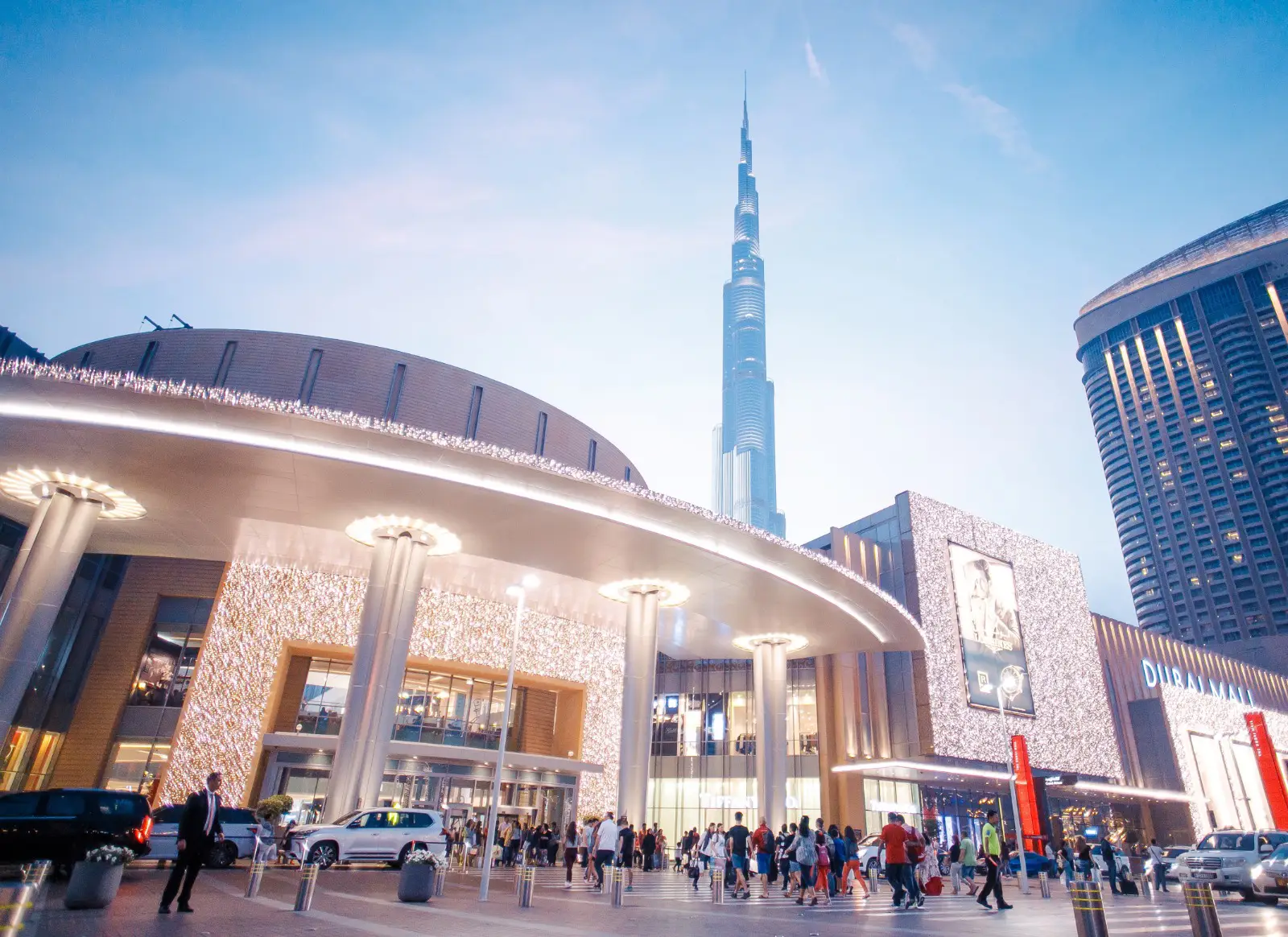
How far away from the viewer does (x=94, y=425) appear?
17.2m

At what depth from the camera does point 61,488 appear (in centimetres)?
2066

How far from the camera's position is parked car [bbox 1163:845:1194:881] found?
23062 millimetres

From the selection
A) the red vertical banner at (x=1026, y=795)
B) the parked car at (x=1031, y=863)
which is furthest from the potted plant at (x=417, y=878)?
the red vertical banner at (x=1026, y=795)

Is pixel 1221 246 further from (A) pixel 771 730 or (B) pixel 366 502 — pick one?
(B) pixel 366 502

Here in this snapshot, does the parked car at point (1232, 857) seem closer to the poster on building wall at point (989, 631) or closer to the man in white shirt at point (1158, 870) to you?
the man in white shirt at point (1158, 870)

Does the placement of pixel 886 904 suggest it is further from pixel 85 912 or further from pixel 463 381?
pixel 463 381

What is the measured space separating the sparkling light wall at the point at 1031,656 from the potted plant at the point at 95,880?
114ft

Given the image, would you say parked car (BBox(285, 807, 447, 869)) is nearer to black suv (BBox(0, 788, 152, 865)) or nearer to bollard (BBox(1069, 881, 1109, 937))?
black suv (BBox(0, 788, 152, 865))

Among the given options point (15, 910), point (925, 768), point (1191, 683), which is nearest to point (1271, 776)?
point (1191, 683)

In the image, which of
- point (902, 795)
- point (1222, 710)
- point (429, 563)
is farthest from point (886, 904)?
point (1222, 710)

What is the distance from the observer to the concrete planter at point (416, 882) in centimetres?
1213

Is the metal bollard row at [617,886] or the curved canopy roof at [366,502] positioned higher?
the curved canopy roof at [366,502]

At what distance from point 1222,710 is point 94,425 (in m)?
68.4

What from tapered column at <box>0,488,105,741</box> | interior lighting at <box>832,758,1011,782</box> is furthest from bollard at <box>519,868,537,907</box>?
interior lighting at <box>832,758,1011,782</box>
